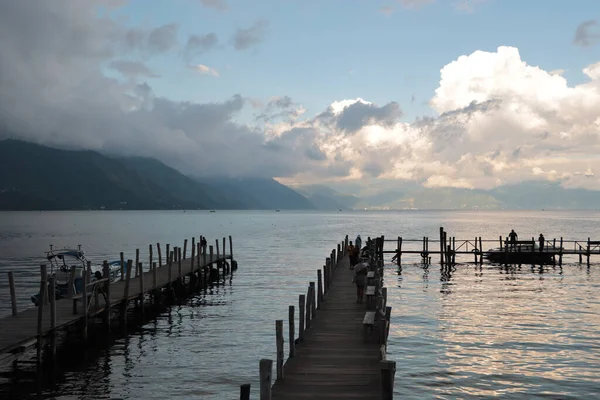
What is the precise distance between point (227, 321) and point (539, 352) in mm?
15755

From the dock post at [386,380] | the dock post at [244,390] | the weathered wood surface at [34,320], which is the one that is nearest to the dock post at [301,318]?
the dock post at [386,380]

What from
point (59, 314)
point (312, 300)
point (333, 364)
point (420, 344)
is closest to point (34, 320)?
point (59, 314)

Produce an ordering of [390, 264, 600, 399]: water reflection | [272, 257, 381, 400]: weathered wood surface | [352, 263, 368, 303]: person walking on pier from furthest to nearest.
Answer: [352, 263, 368, 303]: person walking on pier
[390, 264, 600, 399]: water reflection
[272, 257, 381, 400]: weathered wood surface

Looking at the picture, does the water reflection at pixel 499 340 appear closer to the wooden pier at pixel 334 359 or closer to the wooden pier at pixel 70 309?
the wooden pier at pixel 334 359

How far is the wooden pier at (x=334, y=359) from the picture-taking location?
1362cm

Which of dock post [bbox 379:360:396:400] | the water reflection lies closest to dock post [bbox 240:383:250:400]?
dock post [bbox 379:360:396:400]

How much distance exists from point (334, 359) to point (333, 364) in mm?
519

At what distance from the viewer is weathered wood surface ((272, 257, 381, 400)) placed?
14.1 metres

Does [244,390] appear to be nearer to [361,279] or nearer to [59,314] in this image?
[361,279]

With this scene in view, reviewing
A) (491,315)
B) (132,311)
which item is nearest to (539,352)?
(491,315)

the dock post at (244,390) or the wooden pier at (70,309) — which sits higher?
the dock post at (244,390)

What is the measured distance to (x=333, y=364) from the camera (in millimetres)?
16422

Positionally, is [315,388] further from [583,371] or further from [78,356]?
[78,356]

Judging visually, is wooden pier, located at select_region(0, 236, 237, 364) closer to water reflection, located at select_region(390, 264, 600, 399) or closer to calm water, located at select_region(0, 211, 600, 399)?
calm water, located at select_region(0, 211, 600, 399)
